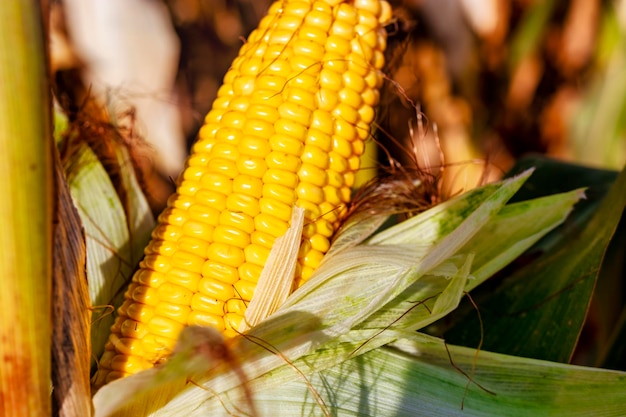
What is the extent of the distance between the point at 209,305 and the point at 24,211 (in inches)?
14.5

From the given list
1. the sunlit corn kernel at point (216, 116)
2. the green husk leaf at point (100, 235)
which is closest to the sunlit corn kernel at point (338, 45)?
the sunlit corn kernel at point (216, 116)

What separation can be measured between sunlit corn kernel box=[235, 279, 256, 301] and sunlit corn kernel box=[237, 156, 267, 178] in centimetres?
17

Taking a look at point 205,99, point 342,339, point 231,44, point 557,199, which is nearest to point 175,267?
point 342,339

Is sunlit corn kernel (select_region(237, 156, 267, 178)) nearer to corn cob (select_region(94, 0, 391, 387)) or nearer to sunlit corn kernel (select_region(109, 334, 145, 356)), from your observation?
corn cob (select_region(94, 0, 391, 387))

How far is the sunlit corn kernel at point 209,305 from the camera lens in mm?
976

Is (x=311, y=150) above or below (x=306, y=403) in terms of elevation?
above

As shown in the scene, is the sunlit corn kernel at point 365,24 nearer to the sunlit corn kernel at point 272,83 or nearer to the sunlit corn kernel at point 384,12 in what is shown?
the sunlit corn kernel at point 384,12

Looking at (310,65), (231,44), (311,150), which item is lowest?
(231,44)

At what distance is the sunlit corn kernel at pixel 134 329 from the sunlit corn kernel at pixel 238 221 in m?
0.20

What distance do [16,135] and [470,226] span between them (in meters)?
0.65

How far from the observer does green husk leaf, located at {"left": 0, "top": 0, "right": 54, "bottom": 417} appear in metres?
0.65

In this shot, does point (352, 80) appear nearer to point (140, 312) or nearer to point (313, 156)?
point (313, 156)

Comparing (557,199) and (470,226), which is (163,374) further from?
(557,199)

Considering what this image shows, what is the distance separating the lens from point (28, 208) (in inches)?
26.3
